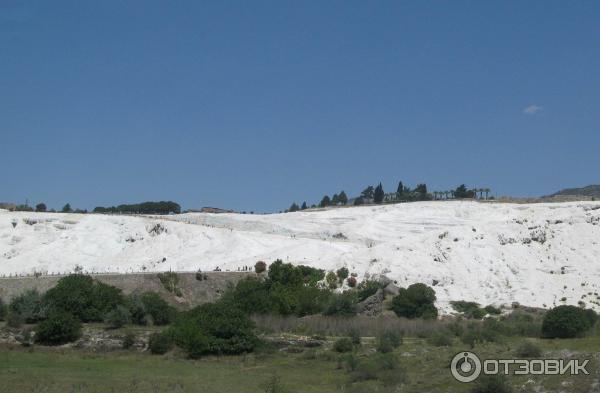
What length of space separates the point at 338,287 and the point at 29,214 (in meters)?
37.4

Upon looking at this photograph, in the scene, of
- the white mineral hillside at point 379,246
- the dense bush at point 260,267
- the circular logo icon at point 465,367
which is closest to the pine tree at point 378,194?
the white mineral hillside at point 379,246

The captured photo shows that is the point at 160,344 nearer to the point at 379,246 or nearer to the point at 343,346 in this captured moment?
the point at 343,346

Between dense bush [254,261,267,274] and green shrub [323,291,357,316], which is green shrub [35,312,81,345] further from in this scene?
dense bush [254,261,267,274]

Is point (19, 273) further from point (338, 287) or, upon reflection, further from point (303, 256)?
point (338, 287)

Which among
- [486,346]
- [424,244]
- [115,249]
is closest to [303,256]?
[424,244]

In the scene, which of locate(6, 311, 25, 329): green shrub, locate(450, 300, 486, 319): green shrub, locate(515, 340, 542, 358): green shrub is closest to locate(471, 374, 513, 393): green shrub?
locate(515, 340, 542, 358): green shrub

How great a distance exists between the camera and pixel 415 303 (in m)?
40.3

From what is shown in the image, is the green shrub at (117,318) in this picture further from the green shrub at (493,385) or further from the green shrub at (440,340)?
the green shrub at (493,385)

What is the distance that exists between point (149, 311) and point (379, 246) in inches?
734

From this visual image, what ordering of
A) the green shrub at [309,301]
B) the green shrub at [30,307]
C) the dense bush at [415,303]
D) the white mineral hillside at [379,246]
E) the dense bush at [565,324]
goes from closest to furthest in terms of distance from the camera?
the dense bush at [565,324] → the green shrub at [30,307] → the dense bush at [415,303] → the green shrub at [309,301] → the white mineral hillside at [379,246]

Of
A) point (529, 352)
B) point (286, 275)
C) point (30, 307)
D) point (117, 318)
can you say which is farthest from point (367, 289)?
point (529, 352)

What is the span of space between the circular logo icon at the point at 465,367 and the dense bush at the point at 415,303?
563 inches

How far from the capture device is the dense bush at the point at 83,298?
3831 centimetres

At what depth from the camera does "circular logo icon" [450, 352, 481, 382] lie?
2245 centimetres
